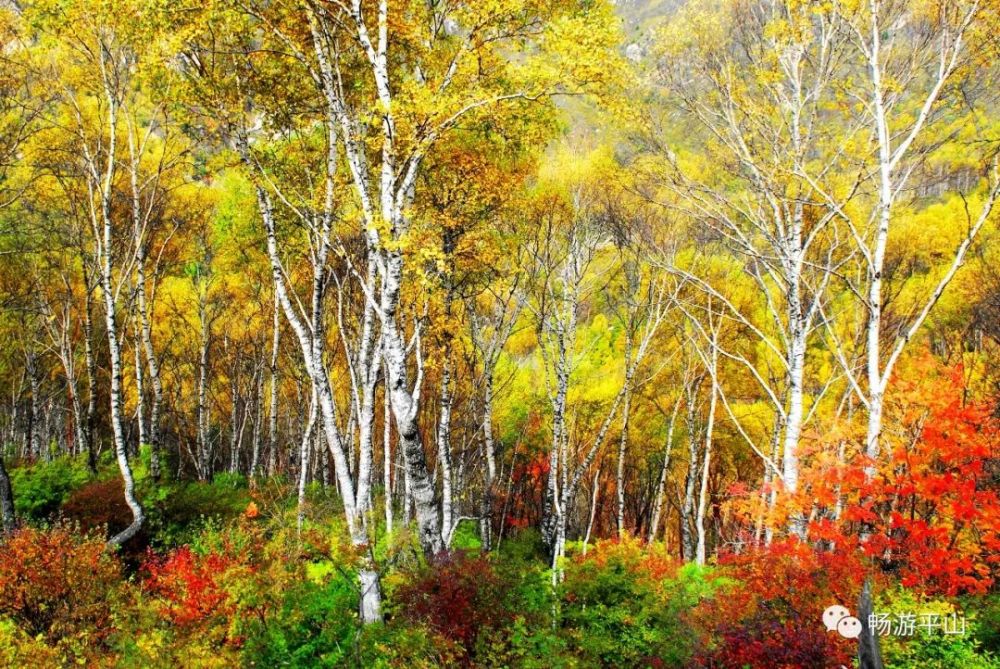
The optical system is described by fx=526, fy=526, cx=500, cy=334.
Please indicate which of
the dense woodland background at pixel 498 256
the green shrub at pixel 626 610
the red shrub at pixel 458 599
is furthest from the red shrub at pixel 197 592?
the green shrub at pixel 626 610

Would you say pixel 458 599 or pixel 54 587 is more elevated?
pixel 54 587

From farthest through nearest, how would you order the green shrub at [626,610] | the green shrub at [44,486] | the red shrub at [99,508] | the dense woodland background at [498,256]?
1. the green shrub at [44,486]
2. the red shrub at [99,508]
3. the green shrub at [626,610]
4. the dense woodland background at [498,256]

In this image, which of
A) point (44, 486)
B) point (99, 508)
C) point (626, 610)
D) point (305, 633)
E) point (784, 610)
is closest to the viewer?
point (305, 633)

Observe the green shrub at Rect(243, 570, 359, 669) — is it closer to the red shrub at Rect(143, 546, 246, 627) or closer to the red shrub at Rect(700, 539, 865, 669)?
the red shrub at Rect(143, 546, 246, 627)

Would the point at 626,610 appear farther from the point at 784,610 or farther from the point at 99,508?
the point at 99,508

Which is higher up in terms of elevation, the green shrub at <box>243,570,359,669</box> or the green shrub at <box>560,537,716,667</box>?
the green shrub at <box>243,570,359,669</box>

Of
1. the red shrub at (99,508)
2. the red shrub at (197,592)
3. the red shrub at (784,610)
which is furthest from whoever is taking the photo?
the red shrub at (99,508)

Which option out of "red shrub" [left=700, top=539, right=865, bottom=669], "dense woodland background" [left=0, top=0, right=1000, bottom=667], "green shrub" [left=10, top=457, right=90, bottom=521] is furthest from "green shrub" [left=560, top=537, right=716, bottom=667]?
"green shrub" [left=10, top=457, right=90, bottom=521]

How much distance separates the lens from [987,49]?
272 inches

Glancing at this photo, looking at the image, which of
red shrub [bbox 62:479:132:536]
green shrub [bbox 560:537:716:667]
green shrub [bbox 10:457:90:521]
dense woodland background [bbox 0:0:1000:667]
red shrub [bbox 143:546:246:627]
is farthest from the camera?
green shrub [bbox 10:457:90:521]

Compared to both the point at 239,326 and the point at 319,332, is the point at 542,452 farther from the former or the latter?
the point at 319,332

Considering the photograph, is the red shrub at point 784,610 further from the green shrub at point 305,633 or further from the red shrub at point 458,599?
the green shrub at point 305,633

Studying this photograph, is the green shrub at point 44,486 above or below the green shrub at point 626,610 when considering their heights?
above

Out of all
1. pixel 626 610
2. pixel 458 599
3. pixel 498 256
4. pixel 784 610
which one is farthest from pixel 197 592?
pixel 498 256
